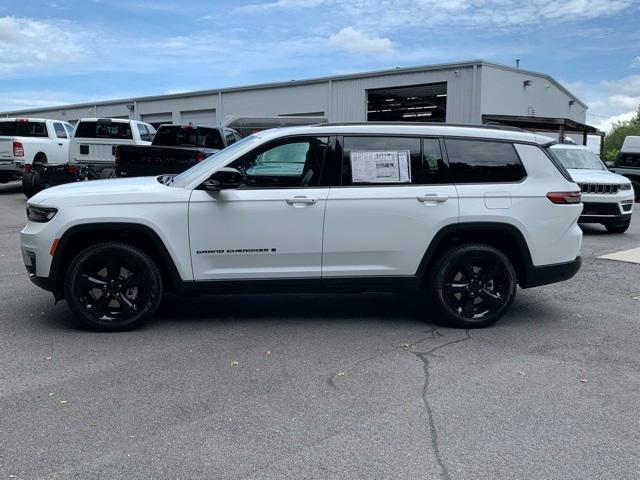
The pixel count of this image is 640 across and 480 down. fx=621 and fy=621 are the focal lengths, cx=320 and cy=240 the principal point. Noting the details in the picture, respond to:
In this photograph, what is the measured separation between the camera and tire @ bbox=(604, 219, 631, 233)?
12.7 m

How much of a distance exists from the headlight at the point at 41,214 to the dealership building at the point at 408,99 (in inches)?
878

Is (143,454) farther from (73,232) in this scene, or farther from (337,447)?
(73,232)

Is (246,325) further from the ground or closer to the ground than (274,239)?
closer to the ground

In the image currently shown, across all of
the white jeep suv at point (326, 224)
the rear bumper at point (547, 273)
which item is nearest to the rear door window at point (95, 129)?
the white jeep suv at point (326, 224)

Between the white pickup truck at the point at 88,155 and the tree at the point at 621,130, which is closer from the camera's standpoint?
the white pickup truck at the point at 88,155

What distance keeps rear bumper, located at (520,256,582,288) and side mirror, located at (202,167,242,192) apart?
9.21 ft

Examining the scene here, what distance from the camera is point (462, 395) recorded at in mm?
4215

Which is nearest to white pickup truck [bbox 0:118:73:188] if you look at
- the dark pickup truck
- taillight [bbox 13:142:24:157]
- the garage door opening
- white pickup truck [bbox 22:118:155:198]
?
taillight [bbox 13:142:24:157]

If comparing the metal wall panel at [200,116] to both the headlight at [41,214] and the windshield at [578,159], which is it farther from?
the headlight at [41,214]

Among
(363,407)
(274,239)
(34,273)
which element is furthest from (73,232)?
(363,407)

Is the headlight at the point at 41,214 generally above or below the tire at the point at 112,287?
above

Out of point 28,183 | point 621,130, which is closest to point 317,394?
point 28,183

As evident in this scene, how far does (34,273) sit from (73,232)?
54 cm

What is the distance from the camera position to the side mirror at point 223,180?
5289mm
